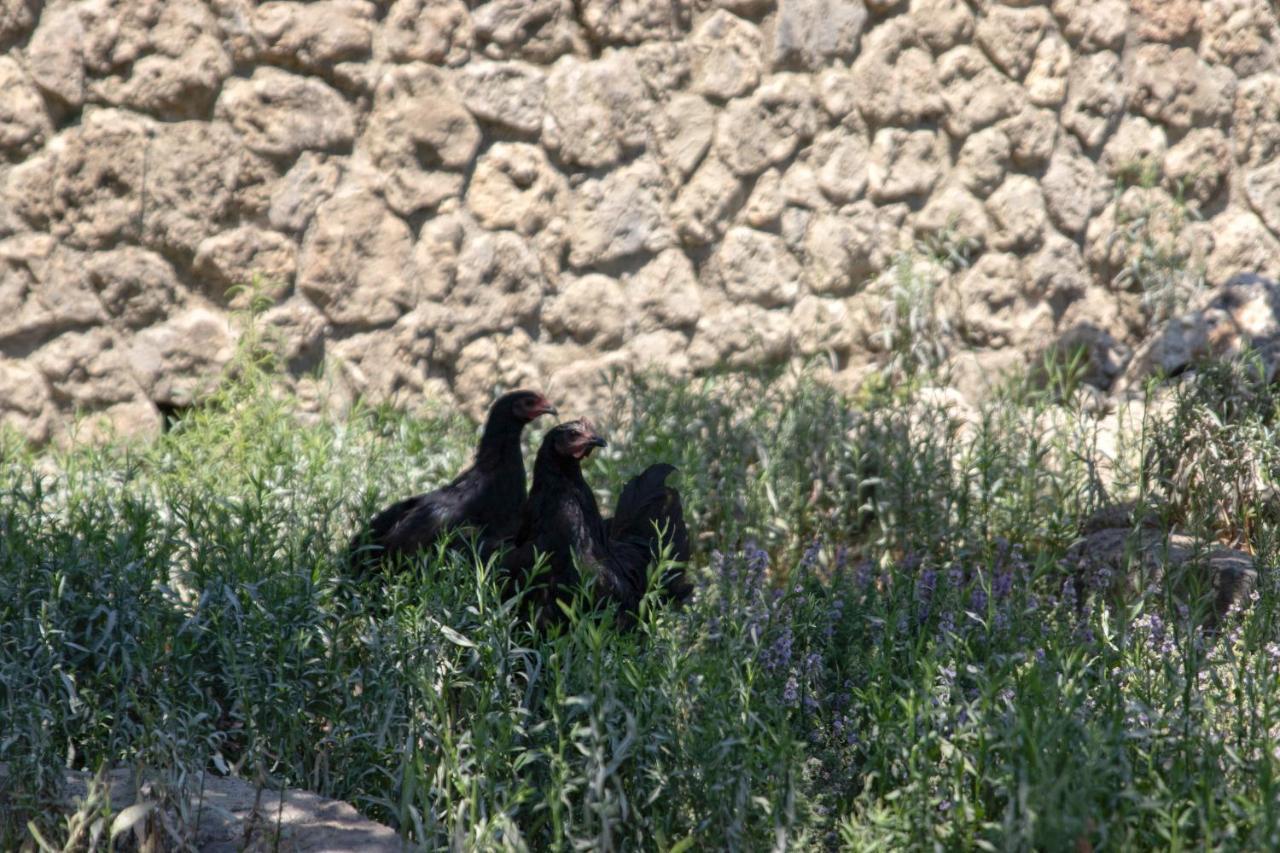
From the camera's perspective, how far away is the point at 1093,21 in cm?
698

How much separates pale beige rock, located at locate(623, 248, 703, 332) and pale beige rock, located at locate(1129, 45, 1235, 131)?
265 centimetres

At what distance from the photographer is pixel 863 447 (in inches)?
214

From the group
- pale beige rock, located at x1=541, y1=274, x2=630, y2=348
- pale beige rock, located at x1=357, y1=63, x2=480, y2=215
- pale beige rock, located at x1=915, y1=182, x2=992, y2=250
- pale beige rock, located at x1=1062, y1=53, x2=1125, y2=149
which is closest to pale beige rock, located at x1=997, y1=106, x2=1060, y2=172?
pale beige rock, located at x1=1062, y1=53, x2=1125, y2=149

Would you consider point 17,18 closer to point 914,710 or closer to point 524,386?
point 524,386

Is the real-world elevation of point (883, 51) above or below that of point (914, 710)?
above

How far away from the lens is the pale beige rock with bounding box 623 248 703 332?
6387mm

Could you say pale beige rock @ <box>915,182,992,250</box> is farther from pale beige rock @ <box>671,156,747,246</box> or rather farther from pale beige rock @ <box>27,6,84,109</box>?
pale beige rock @ <box>27,6,84,109</box>

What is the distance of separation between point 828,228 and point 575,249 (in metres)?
1.28

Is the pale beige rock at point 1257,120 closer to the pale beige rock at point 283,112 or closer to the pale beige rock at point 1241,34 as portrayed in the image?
the pale beige rock at point 1241,34

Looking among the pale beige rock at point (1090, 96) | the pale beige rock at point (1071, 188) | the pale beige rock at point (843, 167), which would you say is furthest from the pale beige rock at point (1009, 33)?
the pale beige rock at point (843, 167)

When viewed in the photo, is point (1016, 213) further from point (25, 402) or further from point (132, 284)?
point (25, 402)

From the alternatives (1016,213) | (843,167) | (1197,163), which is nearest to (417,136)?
(843,167)

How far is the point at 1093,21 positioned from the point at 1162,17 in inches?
16.4

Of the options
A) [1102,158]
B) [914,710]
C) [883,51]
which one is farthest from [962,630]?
[1102,158]
